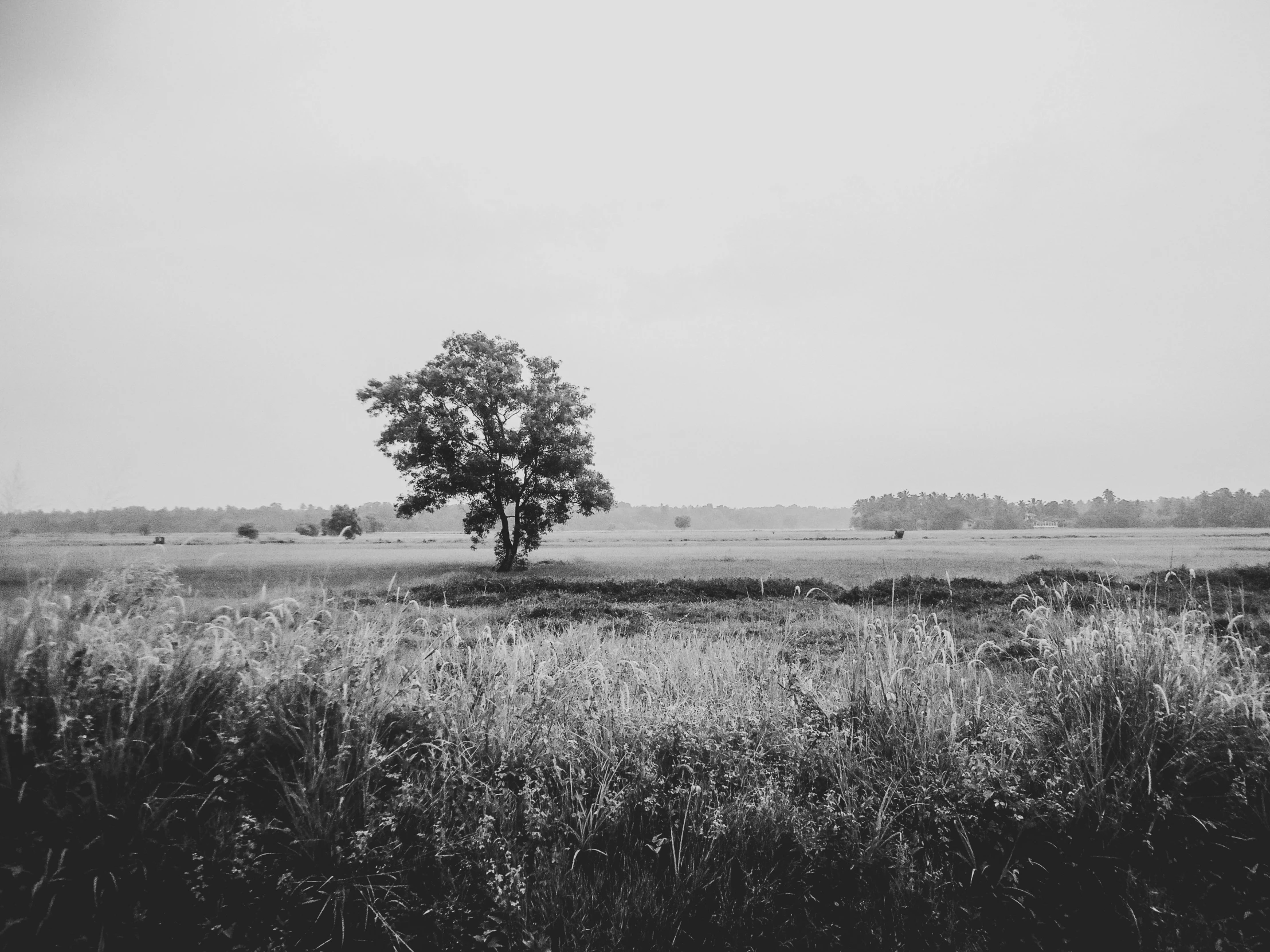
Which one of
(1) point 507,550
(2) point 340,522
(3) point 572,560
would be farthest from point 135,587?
(2) point 340,522

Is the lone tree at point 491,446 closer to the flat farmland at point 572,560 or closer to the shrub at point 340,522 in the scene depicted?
the flat farmland at point 572,560

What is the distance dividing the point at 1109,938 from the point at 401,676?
4.74m

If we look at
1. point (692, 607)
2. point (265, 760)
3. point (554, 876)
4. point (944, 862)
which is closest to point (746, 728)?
point (944, 862)

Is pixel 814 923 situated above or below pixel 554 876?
below

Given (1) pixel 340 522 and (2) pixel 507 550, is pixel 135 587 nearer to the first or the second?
(2) pixel 507 550

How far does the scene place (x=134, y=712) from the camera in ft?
11.0

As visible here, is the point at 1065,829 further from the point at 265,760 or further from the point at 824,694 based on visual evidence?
the point at 265,760

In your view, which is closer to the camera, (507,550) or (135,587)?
(135,587)

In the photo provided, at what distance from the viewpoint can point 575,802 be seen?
3830 mm

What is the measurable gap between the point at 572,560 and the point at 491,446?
11516mm

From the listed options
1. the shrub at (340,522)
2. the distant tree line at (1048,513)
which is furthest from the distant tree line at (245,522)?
the distant tree line at (1048,513)

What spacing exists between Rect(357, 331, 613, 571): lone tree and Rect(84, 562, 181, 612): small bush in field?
26.6 m

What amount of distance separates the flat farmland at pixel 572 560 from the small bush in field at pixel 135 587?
14 centimetres

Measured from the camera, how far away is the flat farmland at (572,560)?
5.01m
